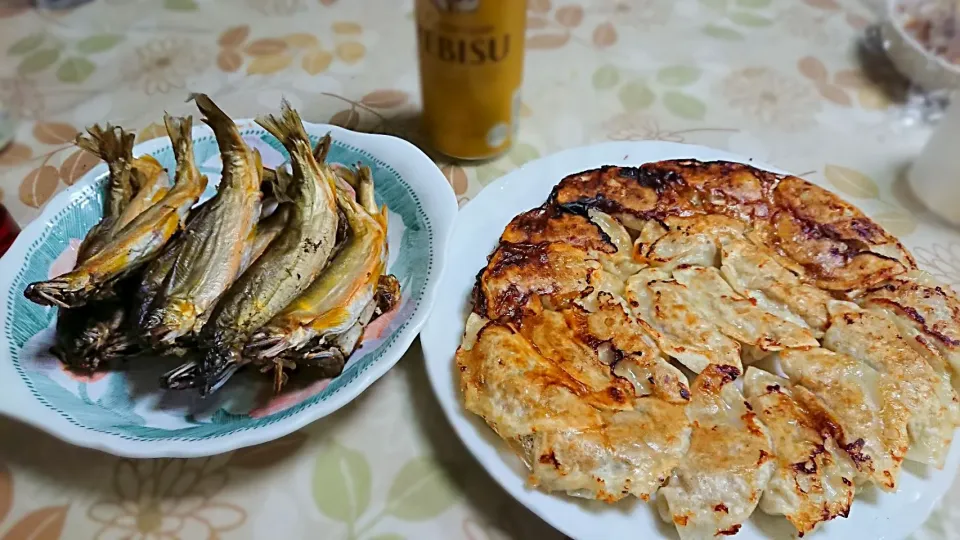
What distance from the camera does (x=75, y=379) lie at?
106 centimetres

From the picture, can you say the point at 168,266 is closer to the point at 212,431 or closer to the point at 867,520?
the point at 212,431

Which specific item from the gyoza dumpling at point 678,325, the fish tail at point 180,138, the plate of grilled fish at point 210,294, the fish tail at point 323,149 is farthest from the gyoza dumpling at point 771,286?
the fish tail at point 180,138

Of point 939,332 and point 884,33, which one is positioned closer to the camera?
point 939,332

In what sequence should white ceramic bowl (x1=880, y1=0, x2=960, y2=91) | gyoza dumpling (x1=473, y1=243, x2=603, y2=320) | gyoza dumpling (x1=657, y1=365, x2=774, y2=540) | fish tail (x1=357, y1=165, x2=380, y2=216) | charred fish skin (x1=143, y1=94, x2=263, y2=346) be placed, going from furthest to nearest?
white ceramic bowl (x1=880, y1=0, x2=960, y2=91) < fish tail (x1=357, y1=165, x2=380, y2=216) < gyoza dumpling (x1=473, y1=243, x2=603, y2=320) < charred fish skin (x1=143, y1=94, x2=263, y2=346) < gyoza dumpling (x1=657, y1=365, x2=774, y2=540)

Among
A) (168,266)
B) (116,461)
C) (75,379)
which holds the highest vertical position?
(168,266)

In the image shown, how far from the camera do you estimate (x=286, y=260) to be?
111cm

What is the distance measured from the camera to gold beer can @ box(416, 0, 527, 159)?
131 cm

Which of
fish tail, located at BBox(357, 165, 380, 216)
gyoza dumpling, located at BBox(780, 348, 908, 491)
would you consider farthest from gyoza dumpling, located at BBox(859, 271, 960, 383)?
fish tail, located at BBox(357, 165, 380, 216)

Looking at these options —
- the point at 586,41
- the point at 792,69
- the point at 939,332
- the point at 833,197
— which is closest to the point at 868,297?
the point at 939,332

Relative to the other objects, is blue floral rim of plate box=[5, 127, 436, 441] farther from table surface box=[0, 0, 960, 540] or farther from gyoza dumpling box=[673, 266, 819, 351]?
gyoza dumpling box=[673, 266, 819, 351]

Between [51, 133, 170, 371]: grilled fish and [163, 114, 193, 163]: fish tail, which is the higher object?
[163, 114, 193, 163]: fish tail

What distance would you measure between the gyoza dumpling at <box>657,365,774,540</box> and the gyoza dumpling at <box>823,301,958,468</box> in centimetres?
22

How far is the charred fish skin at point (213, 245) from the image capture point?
3.39 ft

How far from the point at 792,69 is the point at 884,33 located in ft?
0.83
